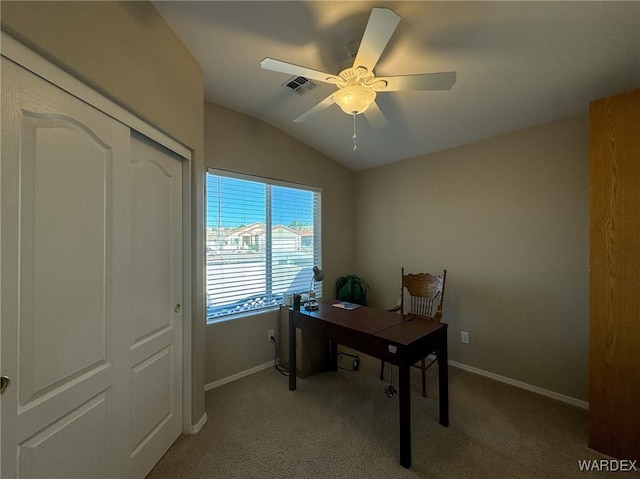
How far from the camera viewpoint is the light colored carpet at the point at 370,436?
1722 millimetres

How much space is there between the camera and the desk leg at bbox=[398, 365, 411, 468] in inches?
68.4

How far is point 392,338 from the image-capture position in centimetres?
190

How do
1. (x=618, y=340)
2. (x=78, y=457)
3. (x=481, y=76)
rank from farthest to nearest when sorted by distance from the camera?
(x=481, y=76) → (x=618, y=340) → (x=78, y=457)

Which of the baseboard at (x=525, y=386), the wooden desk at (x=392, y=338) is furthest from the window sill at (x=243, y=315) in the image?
the baseboard at (x=525, y=386)

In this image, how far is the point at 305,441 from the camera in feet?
6.46

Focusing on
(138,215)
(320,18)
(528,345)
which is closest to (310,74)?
(320,18)

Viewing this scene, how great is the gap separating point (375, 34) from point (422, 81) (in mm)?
396

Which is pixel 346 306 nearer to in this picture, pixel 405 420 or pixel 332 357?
pixel 332 357

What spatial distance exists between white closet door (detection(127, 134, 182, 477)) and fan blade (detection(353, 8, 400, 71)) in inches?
53.6

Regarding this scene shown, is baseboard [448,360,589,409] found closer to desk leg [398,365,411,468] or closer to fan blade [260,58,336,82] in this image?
desk leg [398,365,411,468]

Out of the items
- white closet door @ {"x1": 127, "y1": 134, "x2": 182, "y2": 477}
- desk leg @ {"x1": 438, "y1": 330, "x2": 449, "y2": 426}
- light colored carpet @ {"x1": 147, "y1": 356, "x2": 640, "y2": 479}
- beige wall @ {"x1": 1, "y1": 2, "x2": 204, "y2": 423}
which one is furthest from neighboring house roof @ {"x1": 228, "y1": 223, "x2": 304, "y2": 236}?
desk leg @ {"x1": 438, "y1": 330, "x2": 449, "y2": 426}

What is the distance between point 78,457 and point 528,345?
10.9ft

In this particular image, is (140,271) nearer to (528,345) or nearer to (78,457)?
(78,457)

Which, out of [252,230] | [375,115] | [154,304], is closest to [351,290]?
[252,230]
